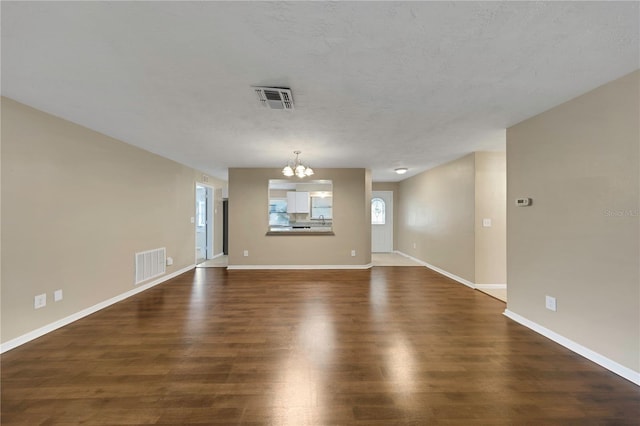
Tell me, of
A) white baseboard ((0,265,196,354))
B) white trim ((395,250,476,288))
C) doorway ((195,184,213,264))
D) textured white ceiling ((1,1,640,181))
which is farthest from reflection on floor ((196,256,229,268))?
white trim ((395,250,476,288))

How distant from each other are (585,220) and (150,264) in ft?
19.3

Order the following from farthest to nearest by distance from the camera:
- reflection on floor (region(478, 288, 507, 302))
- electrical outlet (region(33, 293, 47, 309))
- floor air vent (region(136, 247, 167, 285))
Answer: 1. floor air vent (region(136, 247, 167, 285))
2. reflection on floor (region(478, 288, 507, 302))
3. electrical outlet (region(33, 293, 47, 309))

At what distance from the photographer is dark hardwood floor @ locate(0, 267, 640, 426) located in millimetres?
1616

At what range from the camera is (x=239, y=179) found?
19.1ft

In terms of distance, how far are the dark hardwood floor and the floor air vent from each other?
31.2 inches

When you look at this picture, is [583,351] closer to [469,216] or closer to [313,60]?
[469,216]

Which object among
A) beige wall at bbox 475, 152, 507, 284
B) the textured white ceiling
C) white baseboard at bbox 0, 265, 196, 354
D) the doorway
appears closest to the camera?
the textured white ceiling

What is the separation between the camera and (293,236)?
588cm

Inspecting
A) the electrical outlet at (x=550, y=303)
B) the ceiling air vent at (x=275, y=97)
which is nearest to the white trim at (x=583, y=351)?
the electrical outlet at (x=550, y=303)

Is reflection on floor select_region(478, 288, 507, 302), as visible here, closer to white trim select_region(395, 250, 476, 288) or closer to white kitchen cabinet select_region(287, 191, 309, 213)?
white trim select_region(395, 250, 476, 288)

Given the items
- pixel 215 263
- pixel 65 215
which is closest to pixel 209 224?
pixel 215 263

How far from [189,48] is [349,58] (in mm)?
1070

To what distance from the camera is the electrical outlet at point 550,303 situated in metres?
2.54

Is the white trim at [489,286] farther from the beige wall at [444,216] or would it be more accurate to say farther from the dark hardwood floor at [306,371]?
the dark hardwood floor at [306,371]
